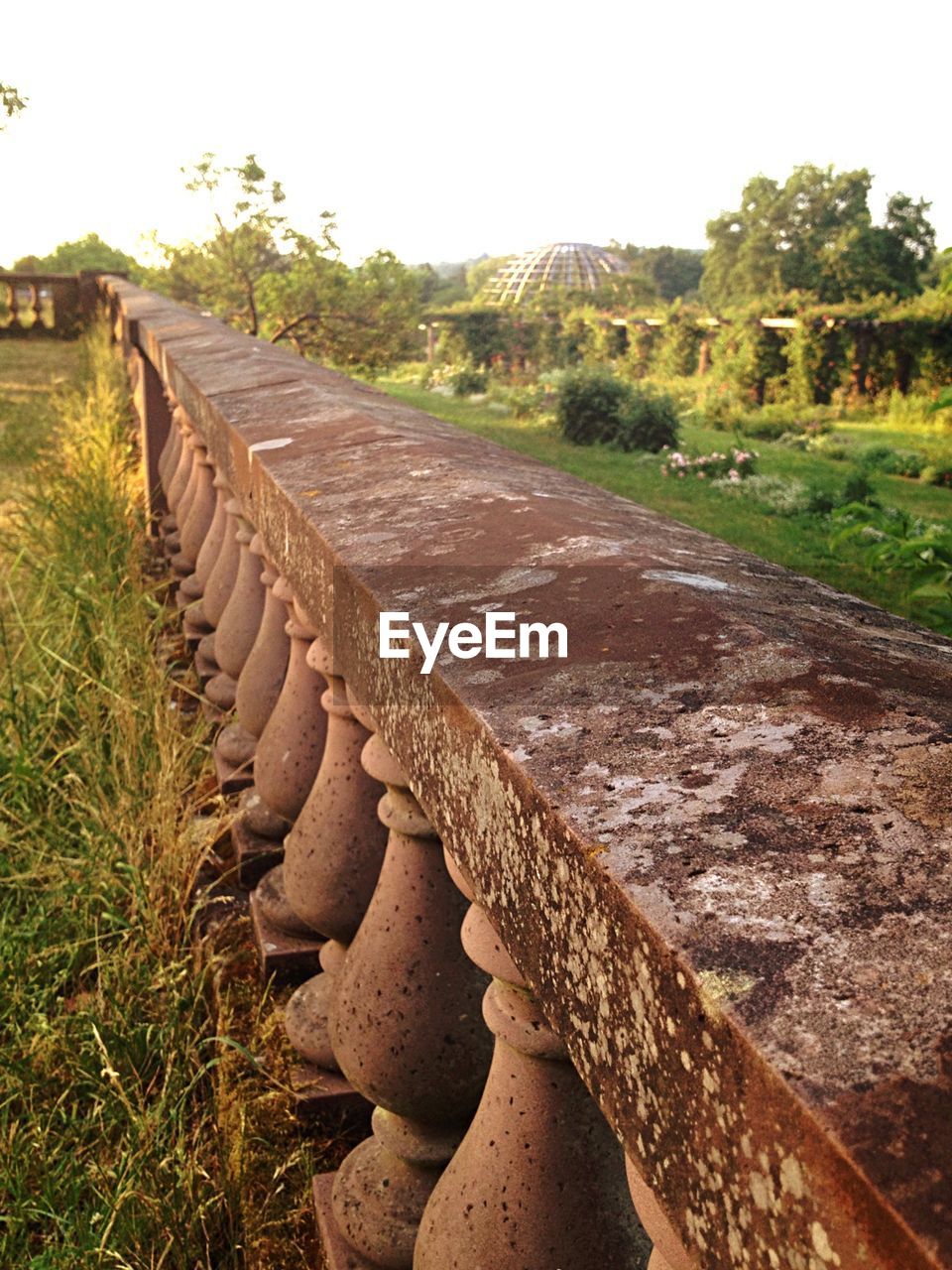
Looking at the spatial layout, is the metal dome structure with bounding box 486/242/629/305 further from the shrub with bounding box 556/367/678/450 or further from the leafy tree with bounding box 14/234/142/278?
the shrub with bounding box 556/367/678/450

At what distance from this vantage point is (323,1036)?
1.71 m

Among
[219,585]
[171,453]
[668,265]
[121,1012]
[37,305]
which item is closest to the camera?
[121,1012]

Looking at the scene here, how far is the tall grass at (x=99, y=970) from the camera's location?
57.7 inches

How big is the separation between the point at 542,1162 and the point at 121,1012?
103 centimetres

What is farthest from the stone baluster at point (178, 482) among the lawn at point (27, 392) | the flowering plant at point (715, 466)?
the flowering plant at point (715, 466)

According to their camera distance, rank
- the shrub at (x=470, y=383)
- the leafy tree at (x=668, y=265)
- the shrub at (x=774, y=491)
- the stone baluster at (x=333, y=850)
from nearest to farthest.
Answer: the stone baluster at (x=333, y=850) → the shrub at (x=774, y=491) → the shrub at (x=470, y=383) → the leafy tree at (x=668, y=265)

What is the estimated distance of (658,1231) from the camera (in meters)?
0.70

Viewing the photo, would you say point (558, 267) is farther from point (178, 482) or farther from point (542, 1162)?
point (542, 1162)

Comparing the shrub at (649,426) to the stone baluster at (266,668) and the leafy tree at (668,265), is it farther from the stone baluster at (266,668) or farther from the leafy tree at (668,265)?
the leafy tree at (668,265)

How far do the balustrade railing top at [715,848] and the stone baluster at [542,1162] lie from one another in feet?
0.52

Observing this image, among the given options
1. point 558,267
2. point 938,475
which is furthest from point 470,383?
point 558,267

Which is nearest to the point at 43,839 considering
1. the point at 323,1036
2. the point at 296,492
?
the point at 323,1036

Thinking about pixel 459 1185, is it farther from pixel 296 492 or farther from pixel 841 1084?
pixel 296 492

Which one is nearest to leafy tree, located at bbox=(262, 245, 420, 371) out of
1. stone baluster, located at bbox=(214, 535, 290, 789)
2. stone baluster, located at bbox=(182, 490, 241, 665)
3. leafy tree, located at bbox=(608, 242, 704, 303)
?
stone baluster, located at bbox=(182, 490, 241, 665)
